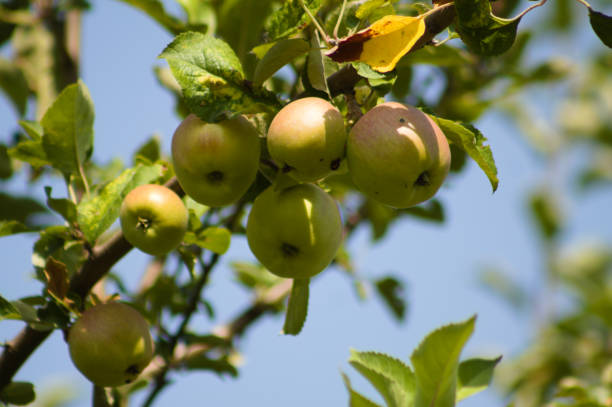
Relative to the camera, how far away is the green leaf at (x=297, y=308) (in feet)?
5.10

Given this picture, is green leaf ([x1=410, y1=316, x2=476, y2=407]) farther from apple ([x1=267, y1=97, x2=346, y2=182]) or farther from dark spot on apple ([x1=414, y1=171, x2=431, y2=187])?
apple ([x1=267, y1=97, x2=346, y2=182])

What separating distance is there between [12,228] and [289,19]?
0.95 metres

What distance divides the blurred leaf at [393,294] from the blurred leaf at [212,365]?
2.87ft

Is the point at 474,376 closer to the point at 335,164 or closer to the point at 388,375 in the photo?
the point at 388,375

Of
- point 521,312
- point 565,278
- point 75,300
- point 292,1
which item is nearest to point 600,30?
point 292,1

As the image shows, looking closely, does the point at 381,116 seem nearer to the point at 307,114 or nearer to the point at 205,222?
the point at 307,114

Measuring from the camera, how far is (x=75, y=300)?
158 cm

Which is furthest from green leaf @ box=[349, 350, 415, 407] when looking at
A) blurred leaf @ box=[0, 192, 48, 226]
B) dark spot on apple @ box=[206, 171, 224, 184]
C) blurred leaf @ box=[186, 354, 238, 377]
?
blurred leaf @ box=[0, 192, 48, 226]

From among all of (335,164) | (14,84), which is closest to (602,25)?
(335,164)

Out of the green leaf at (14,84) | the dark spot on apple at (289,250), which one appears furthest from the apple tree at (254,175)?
the green leaf at (14,84)

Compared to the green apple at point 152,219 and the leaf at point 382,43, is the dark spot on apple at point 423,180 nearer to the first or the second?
the leaf at point 382,43

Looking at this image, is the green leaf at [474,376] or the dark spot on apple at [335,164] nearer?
the dark spot on apple at [335,164]

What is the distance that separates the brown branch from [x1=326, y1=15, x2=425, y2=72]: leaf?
588mm

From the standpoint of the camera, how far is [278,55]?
1262 millimetres
